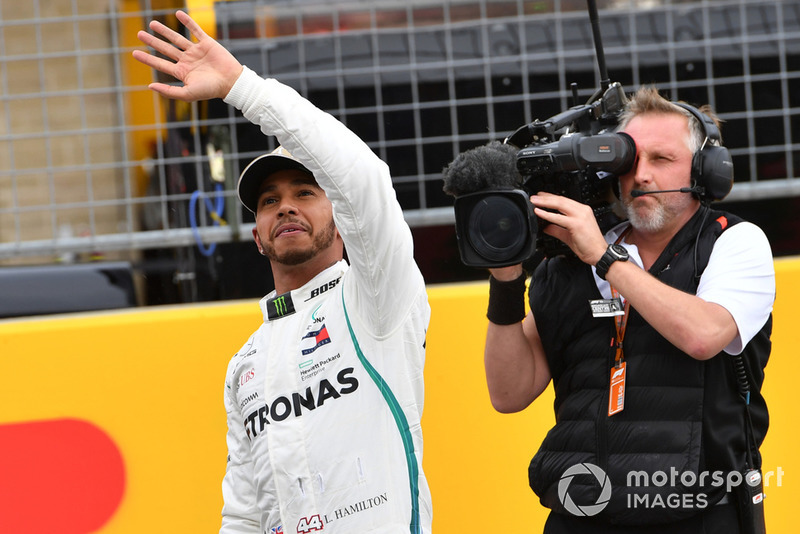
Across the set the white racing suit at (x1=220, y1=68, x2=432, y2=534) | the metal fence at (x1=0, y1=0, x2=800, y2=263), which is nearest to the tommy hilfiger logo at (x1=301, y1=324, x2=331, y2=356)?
the white racing suit at (x1=220, y1=68, x2=432, y2=534)

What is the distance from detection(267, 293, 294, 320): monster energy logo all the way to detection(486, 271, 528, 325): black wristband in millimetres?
515

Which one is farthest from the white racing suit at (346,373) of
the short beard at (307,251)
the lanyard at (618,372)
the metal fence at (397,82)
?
the metal fence at (397,82)

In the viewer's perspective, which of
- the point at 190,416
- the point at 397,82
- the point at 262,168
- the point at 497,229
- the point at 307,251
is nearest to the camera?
the point at 497,229

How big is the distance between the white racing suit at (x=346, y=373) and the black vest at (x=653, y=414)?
0.40 metres

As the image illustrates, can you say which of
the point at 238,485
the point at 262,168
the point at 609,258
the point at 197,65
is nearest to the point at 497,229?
the point at 609,258

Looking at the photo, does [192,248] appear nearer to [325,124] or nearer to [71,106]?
[71,106]

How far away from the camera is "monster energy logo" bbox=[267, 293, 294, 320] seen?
241cm

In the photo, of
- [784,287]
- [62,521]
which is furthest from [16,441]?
[784,287]

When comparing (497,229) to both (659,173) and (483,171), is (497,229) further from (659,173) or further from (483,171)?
(659,173)

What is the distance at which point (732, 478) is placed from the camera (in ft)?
7.47

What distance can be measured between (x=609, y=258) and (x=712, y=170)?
341mm

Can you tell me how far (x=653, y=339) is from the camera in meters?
2.35

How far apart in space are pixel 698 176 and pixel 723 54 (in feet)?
3.92

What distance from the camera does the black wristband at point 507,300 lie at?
245 centimetres
